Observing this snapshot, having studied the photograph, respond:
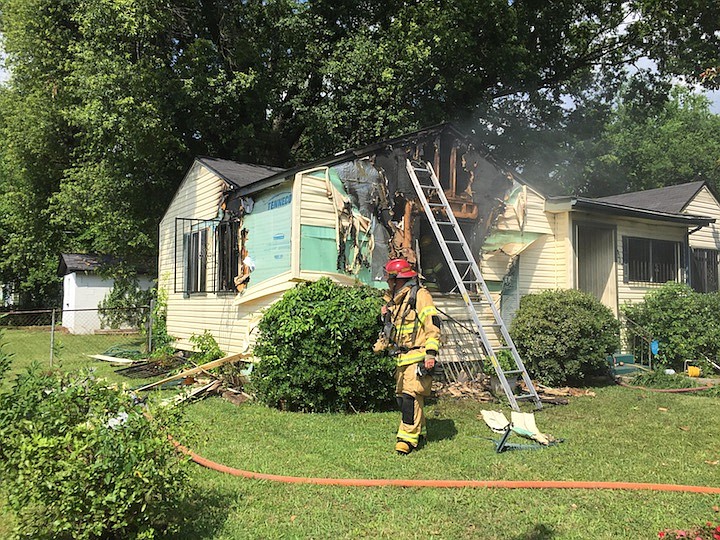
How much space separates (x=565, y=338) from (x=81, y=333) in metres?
22.6

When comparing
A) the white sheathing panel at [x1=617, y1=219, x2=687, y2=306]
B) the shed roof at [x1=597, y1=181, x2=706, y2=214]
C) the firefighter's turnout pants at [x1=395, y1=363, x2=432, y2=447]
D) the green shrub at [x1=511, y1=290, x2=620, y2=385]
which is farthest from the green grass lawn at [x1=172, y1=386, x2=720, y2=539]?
the shed roof at [x1=597, y1=181, x2=706, y2=214]

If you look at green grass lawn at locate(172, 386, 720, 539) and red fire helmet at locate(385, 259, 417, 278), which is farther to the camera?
red fire helmet at locate(385, 259, 417, 278)

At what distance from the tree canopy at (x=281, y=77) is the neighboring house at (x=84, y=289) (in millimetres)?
5063

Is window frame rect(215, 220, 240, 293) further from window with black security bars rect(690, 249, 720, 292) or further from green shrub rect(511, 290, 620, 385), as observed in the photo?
window with black security bars rect(690, 249, 720, 292)

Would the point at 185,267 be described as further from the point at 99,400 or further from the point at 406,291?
the point at 99,400

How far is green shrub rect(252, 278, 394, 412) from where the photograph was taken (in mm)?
7688

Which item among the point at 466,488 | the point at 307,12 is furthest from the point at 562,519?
the point at 307,12

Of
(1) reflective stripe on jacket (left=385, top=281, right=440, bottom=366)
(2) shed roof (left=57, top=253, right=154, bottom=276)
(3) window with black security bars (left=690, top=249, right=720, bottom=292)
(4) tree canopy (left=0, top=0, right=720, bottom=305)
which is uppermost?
(4) tree canopy (left=0, top=0, right=720, bottom=305)

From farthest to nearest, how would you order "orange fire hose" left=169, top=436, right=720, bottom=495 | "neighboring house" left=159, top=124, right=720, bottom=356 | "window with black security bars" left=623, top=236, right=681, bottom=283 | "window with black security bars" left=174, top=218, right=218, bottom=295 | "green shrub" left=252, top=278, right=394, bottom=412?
"window with black security bars" left=623, top=236, right=681, bottom=283 → "window with black security bars" left=174, top=218, right=218, bottom=295 → "neighboring house" left=159, top=124, right=720, bottom=356 → "green shrub" left=252, top=278, right=394, bottom=412 → "orange fire hose" left=169, top=436, right=720, bottom=495

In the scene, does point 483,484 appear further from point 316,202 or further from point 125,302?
point 125,302

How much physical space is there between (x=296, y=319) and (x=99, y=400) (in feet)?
13.8

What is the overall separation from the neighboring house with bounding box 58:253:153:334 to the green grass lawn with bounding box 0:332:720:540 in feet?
66.1

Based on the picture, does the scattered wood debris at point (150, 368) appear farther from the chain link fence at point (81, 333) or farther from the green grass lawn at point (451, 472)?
the green grass lawn at point (451, 472)

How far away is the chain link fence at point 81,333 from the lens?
1456cm
